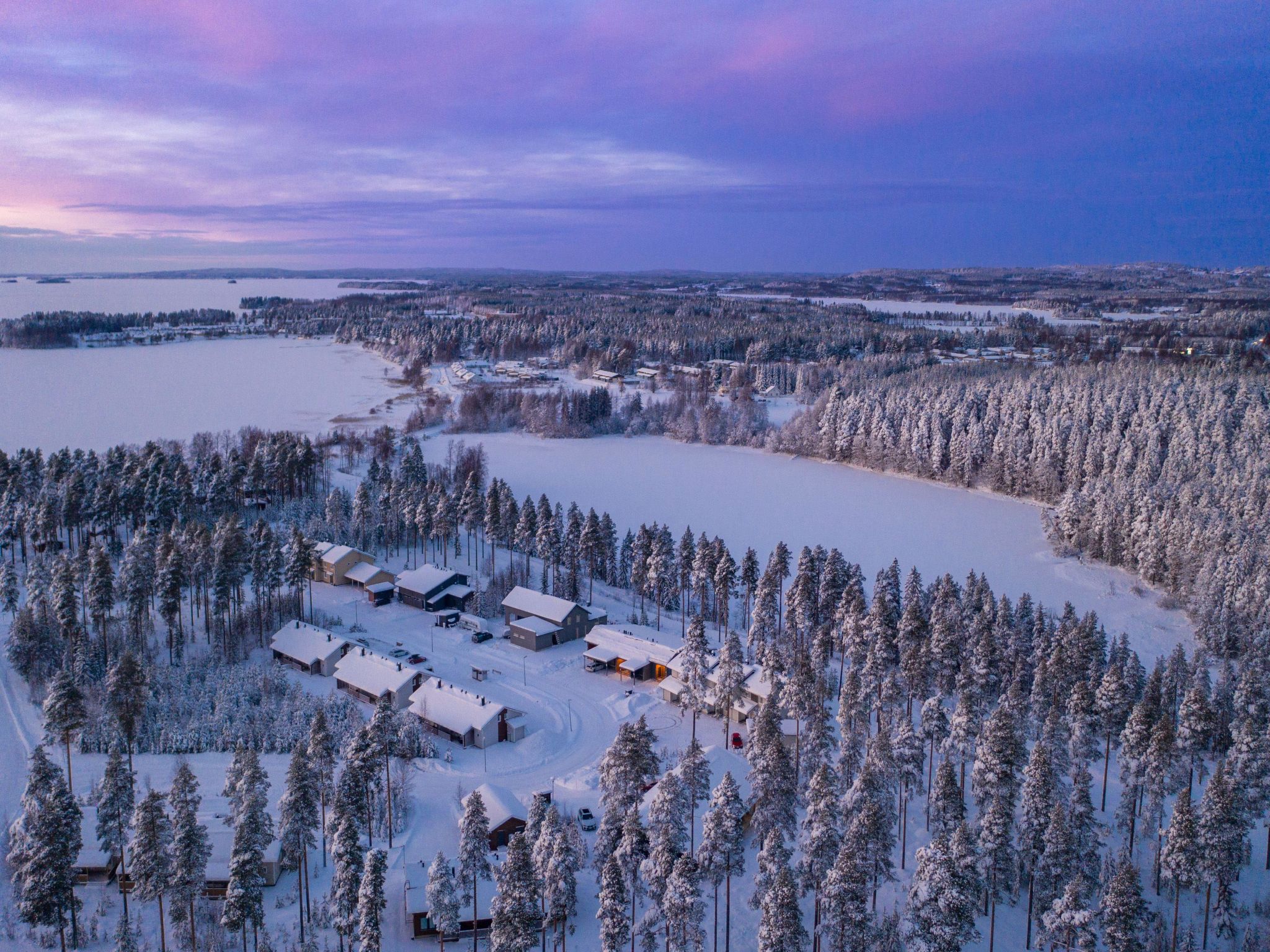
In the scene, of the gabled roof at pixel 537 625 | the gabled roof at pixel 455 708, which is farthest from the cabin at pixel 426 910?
the gabled roof at pixel 537 625

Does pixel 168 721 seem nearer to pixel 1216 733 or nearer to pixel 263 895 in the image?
pixel 263 895

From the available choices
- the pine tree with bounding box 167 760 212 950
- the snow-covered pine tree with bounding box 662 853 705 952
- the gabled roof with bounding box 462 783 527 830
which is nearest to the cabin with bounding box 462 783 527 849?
the gabled roof with bounding box 462 783 527 830

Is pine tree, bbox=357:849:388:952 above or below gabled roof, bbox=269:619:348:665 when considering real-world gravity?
above

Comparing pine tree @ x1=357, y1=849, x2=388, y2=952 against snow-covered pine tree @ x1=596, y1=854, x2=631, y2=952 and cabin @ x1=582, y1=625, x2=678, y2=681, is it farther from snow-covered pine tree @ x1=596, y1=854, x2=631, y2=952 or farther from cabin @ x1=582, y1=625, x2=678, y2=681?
cabin @ x1=582, y1=625, x2=678, y2=681

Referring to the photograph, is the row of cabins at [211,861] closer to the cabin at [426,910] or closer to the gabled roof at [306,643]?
the cabin at [426,910]

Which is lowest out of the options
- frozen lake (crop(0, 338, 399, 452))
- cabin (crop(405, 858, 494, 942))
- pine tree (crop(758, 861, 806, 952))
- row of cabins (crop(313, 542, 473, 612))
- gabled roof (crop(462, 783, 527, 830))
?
cabin (crop(405, 858, 494, 942))
